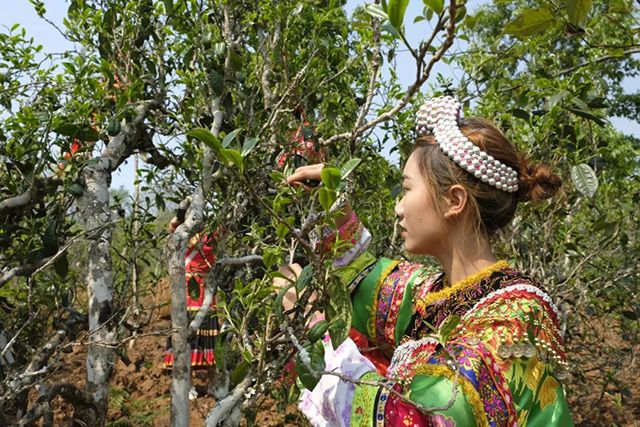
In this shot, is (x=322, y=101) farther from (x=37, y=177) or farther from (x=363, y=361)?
(x=363, y=361)

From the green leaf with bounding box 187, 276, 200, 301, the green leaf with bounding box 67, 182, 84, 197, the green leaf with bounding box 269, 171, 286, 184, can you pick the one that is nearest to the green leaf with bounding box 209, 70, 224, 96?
the green leaf with bounding box 67, 182, 84, 197

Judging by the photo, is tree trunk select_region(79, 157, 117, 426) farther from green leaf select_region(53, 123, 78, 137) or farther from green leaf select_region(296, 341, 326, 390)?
green leaf select_region(296, 341, 326, 390)

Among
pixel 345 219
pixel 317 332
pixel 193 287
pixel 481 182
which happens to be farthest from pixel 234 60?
pixel 317 332

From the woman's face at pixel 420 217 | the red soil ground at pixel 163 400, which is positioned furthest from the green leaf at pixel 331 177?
the red soil ground at pixel 163 400

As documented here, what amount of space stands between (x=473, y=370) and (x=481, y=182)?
560 millimetres

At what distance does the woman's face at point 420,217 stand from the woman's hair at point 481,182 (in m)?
0.03

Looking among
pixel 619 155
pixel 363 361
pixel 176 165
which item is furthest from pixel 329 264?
pixel 619 155

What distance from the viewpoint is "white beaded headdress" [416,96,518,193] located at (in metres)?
1.63

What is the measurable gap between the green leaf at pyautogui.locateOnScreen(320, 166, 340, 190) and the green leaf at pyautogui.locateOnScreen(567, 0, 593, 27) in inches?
32.4

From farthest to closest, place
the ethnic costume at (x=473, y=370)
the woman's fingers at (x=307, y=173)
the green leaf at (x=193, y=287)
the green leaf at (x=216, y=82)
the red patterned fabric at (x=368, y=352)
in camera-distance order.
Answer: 1. the green leaf at (x=193, y=287)
2. the green leaf at (x=216, y=82)
3. the red patterned fabric at (x=368, y=352)
4. the woman's fingers at (x=307, y=173)
5. the ethnic costume at (x=473, y=370)

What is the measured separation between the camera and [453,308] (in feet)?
5.48

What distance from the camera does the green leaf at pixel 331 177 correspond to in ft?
3.61

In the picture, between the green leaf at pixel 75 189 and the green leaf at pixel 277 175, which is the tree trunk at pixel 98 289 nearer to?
the green leaf at pixel 75 189

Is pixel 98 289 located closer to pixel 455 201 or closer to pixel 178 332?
pixel 178 332
